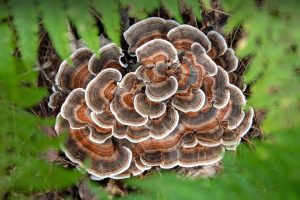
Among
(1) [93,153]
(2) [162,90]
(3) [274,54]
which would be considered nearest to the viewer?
(3) [274,54]

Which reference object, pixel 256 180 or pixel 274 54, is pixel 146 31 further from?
pixel 256 180

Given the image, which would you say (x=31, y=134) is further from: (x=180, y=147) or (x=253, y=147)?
(x=253, y=147)

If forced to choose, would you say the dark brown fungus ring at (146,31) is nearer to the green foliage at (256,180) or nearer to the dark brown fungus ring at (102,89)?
the dark brown fungus ring at (102,89)

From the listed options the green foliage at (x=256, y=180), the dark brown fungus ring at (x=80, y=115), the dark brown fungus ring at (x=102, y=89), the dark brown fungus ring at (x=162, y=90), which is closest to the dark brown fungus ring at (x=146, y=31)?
the dark brown fungus ring at (x=102, y=89)

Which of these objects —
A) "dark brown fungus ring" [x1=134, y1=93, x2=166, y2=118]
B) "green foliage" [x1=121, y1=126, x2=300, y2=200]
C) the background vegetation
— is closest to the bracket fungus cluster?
"dark brown fungus ring" [x1=134, y1=93, x2=166, y2=118]

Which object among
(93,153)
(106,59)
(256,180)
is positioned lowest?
(93,153)

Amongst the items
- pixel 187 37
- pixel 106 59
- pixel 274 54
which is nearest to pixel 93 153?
pixel 106 59

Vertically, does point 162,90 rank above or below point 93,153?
above

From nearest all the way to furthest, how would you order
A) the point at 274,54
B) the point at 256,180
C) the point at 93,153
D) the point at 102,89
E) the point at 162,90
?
1. the point at 256,180
2. the point at 274,54
3. the point at 162,90
4. the point at 102,89
5. the point at 93,153
